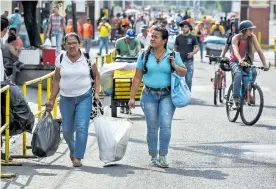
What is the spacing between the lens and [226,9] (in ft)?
456

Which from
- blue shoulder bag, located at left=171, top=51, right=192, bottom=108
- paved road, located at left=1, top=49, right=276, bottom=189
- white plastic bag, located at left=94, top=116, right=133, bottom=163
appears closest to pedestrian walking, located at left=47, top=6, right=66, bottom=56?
paved road, located at left=1, top=49, right=276, bottom=189

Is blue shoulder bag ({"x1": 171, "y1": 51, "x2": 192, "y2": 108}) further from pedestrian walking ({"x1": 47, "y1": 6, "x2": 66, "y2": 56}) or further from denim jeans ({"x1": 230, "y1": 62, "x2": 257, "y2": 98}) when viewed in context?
pedestrian walking ({"x1": 47, "y1": 6, "x2": 66, "y2": 56})

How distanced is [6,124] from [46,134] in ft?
1.73

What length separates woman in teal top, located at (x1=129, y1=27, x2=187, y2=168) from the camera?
10719mm

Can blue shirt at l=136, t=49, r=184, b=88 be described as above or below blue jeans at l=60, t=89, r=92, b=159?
above

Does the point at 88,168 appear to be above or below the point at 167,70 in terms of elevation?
below

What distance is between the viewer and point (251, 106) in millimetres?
14781

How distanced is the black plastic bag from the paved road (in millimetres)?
184

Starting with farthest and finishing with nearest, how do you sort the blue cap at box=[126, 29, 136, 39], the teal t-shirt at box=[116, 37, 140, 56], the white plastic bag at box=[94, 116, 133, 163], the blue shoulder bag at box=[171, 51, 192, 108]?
the teal t-shirt at box=[116, 37, 140, 56], the blue cap at box=[126, 29, 136, 39], the white plastic bag at box=[94, 116, 133, 163], the blue shoulder bag at box=[171, 51, 192, 108]

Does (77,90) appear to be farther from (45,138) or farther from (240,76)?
(240,76)

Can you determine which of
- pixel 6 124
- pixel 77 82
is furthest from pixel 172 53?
pixel 6 124

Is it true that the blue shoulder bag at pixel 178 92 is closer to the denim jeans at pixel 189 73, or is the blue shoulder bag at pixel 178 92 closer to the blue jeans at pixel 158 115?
the blue jeans at pixel 158 115

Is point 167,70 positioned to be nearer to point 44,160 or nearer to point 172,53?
point 172,53

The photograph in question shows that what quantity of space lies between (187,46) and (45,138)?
27.1ft
